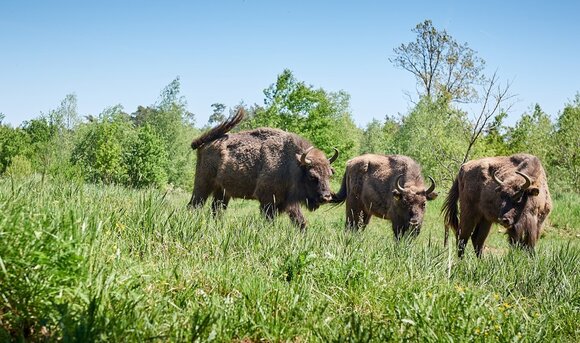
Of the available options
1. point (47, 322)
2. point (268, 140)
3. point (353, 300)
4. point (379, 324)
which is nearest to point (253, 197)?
point (268, 140)

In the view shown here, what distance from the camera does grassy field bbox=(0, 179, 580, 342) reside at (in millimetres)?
3469

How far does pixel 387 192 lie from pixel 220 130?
3831 mm

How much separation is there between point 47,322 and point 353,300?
8.35ft

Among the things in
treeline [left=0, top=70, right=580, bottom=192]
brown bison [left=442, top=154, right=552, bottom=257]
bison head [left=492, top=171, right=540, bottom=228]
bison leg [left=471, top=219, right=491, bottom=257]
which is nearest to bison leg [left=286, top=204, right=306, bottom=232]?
brown bison [left=442, top=154, right=552, bottom=257]

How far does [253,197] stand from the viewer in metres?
11.4

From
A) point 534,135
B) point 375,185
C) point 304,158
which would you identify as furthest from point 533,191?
point 534,135

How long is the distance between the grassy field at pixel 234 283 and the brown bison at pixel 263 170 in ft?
12.2

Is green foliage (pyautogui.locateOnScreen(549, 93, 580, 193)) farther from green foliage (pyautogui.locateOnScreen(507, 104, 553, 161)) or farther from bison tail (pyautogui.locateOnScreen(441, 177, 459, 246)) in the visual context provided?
bison tail (pyautogui.locateOnScreen(441, 177, 459, 246))

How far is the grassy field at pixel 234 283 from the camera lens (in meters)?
3.47

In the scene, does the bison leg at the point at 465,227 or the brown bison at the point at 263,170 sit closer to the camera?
the bison leg at the point at 465,227

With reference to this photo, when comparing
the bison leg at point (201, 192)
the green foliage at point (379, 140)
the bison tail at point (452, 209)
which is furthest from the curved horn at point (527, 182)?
the green foliage at point (379, 140)

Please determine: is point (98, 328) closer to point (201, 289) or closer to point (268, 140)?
point (201, 289)

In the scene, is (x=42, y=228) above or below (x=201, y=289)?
above

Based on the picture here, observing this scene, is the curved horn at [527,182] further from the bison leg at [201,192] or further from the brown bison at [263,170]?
the bison leg at [201,192]
